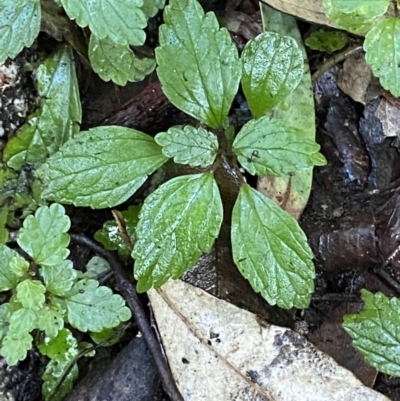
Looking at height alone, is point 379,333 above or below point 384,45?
below

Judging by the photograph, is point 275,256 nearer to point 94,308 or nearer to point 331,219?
point 331,219

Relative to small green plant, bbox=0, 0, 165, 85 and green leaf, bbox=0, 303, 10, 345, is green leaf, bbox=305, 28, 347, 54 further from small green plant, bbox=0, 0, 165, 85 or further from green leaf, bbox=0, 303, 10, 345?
green leaf, bbox=0, 303, 10, 345

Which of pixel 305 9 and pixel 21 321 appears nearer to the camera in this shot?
pixel 21 321

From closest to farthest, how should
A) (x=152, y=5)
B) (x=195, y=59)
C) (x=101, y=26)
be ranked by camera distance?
(x=101, y=26) < (x=195, y=59) < (x=152, y=5)

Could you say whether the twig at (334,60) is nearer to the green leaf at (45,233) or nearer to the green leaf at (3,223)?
the green leaf at (45,233)

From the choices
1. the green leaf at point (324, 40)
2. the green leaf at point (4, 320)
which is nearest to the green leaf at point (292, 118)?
A: the green leaf at point (324, 40)

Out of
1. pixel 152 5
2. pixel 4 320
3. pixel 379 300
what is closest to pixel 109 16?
pixel 152 5

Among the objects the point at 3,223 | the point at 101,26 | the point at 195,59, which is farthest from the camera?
the point at 3,223
